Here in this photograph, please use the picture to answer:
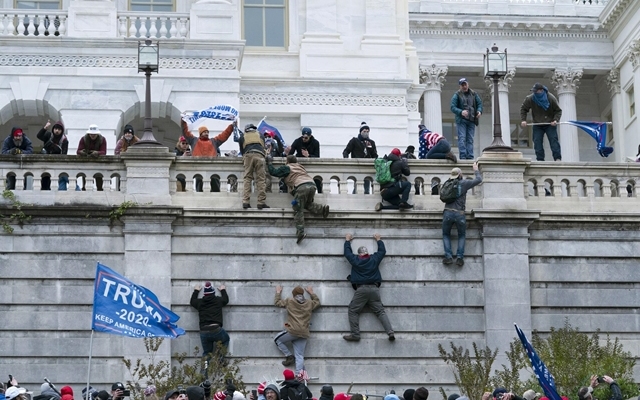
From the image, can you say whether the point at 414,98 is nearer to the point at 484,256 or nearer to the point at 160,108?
the point at 160,108

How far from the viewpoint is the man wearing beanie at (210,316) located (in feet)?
117

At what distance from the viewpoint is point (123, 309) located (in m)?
32.2

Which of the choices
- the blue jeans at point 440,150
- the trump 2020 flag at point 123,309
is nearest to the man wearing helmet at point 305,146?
the blue jeans at point 440,150

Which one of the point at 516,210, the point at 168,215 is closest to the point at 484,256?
the point at 516,210

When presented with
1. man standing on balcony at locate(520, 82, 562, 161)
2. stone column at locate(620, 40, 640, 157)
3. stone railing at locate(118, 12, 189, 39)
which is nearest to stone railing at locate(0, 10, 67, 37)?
stone railing at locate(118, 12, 189, 39)

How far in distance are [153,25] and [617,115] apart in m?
30.6

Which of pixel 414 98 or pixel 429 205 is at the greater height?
pixel 414 98

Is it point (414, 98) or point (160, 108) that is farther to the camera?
point (414, 98)

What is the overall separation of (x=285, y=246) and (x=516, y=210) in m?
4.94

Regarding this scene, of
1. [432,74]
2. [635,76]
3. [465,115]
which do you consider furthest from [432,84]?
[465,115]

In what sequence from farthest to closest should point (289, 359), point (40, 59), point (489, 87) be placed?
point (489, 87), point (40, 59), point (289, 359)

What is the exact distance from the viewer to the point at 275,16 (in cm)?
5103

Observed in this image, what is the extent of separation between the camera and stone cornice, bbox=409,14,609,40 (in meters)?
73.2

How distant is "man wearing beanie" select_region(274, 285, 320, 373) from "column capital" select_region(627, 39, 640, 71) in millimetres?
36717
